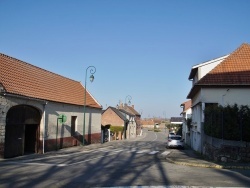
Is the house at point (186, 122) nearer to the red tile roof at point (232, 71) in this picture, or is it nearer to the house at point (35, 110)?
the red tile roof at point (232, 71)

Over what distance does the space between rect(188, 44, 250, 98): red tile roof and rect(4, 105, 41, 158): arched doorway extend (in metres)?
13.3

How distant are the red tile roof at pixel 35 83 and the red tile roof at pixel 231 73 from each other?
1223 cm

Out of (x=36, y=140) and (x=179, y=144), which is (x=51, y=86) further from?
(x=179, y=144)

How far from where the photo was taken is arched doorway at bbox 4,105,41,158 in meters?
20.5

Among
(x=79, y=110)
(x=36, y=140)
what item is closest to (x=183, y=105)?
(x=79, y=110)

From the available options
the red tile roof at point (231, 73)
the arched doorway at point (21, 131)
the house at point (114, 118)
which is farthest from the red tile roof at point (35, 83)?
the house at point (114, 118)

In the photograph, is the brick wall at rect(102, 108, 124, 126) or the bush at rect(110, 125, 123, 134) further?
the brick wall at rect(102, 108, 124, 126)

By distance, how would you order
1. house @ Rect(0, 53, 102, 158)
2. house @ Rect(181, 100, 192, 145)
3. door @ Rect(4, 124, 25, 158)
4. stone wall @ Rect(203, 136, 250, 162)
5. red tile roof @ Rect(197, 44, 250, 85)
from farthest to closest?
1. house @ Rect(181, 100, 192, 145)
2. red tile roof @ Rect(197, 44, 250, 85)
3. house @ Rect(0, 53, 102, 158)
4. door @ Rect(4, 124, 25, 158)
5. stone wall @ Rect(203, 136, 250, 162)

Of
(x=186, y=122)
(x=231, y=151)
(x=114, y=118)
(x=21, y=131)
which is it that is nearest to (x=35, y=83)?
(x=21, y=131)

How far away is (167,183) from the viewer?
11.6m

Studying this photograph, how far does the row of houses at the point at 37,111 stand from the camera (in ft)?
67.3

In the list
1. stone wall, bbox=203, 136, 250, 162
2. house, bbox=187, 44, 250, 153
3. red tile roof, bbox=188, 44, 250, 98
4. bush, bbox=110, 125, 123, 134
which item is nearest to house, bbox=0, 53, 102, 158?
house, bbox=187, 44, 250, 153

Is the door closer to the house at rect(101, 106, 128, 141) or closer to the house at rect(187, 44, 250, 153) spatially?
the house at rect(187, 44, 250, 153)

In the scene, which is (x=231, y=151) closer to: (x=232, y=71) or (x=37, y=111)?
(x=232, y=71)
